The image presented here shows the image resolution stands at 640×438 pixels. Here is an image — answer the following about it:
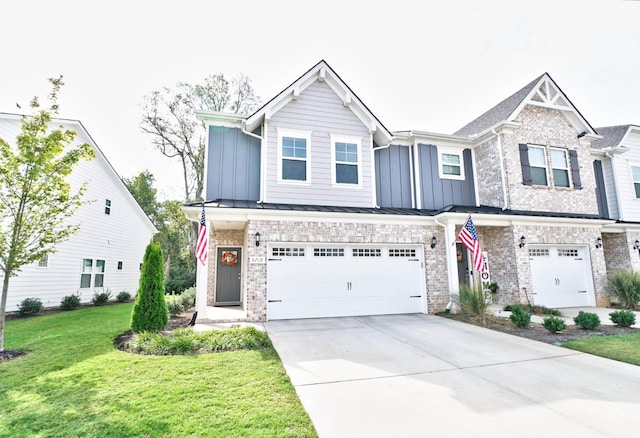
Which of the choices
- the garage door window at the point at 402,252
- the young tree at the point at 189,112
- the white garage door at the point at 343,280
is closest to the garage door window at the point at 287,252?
the white garage door at the point at 343,280

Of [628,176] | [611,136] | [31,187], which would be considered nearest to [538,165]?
[628,176]

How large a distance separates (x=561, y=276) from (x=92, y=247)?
781 inches

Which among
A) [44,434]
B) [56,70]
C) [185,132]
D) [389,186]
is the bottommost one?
[44,434]

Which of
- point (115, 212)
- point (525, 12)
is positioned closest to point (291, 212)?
point (525, 12)

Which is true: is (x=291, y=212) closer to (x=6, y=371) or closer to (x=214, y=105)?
(x=6, y=371)

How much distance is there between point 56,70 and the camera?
7.25 m

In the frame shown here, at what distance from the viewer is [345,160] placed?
11109 mm

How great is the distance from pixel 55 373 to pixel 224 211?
4.99 meters

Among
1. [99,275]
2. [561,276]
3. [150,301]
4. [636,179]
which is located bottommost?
[150,301]

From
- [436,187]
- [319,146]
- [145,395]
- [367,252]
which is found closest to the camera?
[145,395]

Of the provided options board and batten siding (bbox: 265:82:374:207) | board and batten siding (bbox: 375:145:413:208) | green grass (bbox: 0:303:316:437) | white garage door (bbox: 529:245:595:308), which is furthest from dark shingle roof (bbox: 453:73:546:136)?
green grass (bbox: 0:303:316:437)

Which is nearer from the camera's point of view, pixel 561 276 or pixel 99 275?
pixel 561 276

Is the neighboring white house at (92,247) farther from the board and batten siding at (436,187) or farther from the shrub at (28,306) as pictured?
the board and batten siding at (436,187)

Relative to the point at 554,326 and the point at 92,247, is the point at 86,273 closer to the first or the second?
the point at 92,247
